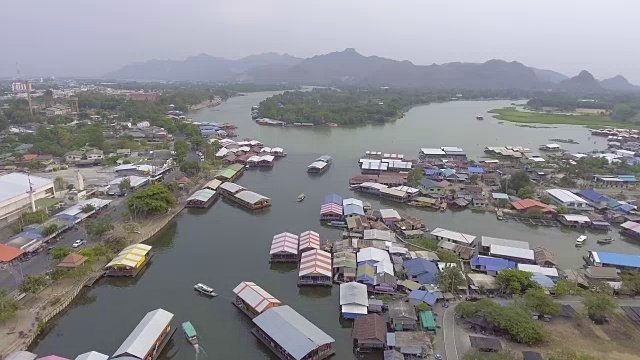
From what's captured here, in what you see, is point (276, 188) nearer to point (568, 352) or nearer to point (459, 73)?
point (568, 352)

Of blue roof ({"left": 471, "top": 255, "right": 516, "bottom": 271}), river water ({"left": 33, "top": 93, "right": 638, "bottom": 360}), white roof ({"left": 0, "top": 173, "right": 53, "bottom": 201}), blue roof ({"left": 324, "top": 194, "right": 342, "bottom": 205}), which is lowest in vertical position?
river water ({"left": 33, "top": 93, "right": 638, "bottom": 360})

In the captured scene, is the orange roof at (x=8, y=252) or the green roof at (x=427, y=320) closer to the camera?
the green roof at (x=427, y=320)

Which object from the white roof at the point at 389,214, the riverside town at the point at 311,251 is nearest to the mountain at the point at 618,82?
the riverside town at the point at 311,251

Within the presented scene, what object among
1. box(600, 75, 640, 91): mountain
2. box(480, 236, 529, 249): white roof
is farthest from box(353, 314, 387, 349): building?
box(600, 75, 640, 91): mountain

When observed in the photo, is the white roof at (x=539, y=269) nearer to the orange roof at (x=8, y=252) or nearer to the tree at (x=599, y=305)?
the tree at (x=599, y=305)

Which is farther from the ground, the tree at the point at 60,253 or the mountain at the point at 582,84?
the mountain at the point at 582,84

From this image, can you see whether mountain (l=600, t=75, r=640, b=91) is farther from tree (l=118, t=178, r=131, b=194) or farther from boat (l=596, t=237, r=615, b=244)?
tree (l=118, t=178, r=131, b=194)

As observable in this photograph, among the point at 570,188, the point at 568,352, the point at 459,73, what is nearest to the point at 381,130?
the point at 570,188

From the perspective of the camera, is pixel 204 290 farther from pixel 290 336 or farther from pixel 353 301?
pixel 353 301
